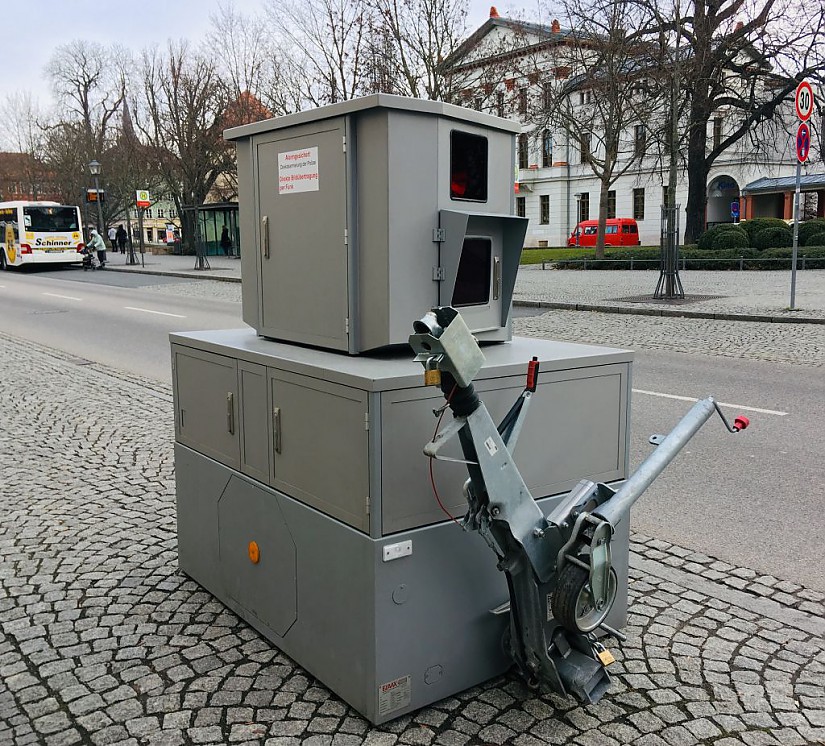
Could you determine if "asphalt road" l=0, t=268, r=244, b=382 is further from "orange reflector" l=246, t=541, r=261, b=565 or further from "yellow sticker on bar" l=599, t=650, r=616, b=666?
"yellow sticker on bar" l=599, t=650, r=616, b=666

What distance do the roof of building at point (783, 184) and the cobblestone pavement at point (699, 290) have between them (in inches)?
1061

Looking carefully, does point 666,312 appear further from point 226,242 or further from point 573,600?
point 226,242

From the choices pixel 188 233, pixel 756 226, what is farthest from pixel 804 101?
pixel 188 233

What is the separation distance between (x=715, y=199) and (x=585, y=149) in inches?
1268

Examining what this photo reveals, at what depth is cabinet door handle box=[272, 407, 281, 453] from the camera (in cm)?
340

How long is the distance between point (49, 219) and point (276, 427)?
120 ft

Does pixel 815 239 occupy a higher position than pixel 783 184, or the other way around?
pixel 783 184

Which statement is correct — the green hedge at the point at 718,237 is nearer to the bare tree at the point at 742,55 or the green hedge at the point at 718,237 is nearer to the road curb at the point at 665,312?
the bare tree at the point at 742,55

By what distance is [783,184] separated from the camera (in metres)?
51.5

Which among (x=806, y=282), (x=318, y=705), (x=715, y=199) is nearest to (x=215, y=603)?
(x=318, y=705)

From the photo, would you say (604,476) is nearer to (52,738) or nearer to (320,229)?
(320,229)

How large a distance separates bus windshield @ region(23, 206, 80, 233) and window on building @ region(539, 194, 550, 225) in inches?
1436

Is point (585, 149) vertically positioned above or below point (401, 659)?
above

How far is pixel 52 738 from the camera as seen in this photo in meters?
2.93
